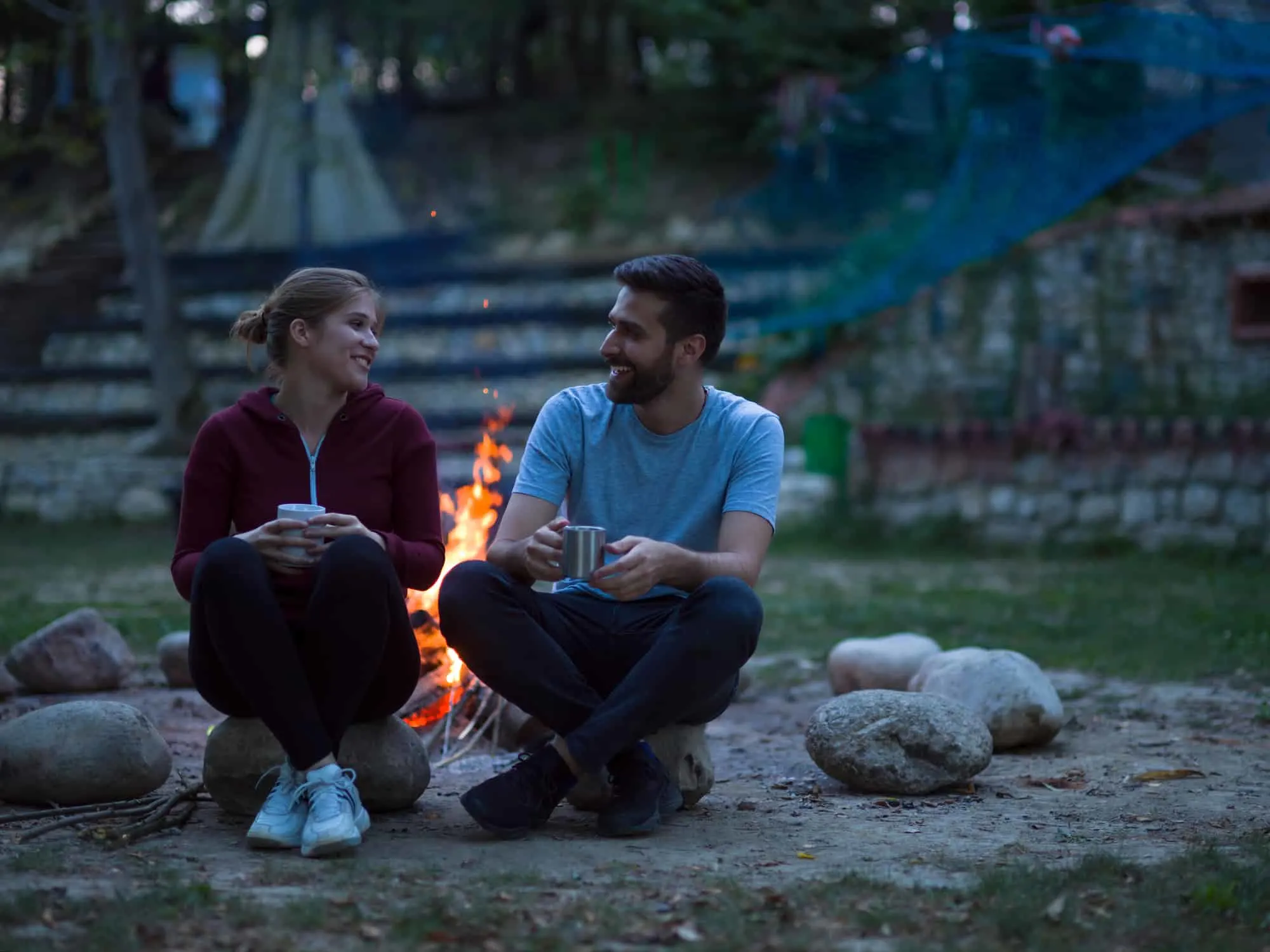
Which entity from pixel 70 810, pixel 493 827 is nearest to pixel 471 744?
pixel 493 827

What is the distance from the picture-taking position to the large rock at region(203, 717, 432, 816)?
11.5ft

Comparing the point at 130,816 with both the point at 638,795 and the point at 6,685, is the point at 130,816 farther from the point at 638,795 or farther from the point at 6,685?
the point at 6,685

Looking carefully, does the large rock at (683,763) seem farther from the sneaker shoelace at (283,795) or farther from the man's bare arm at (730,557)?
the sneaker shoelace at (283,795)

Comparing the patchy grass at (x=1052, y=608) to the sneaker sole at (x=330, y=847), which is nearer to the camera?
the sneaker sole at (x=330, y=847)

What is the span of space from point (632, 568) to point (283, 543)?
31.0 inches

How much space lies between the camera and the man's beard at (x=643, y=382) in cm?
361

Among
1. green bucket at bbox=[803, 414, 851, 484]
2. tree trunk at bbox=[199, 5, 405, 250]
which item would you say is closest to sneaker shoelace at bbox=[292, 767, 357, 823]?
green bucket at bbox=[803, 414, 851, 484]

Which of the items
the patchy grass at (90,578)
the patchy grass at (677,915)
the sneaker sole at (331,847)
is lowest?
the patchy grass at (90,578)

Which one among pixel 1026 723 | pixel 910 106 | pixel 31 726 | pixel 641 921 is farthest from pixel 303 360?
pixel 910 106

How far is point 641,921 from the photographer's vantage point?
2.65 metres

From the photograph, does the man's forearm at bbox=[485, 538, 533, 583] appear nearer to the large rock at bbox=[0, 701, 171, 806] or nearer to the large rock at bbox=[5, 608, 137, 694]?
the large rock at bbox=[0, 701, 171, 806]

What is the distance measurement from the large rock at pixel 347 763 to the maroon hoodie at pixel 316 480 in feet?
1.25

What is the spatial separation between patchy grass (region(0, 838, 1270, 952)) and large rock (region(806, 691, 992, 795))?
103cm

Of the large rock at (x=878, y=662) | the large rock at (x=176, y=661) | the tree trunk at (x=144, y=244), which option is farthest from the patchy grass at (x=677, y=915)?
the tree trunk at (x=144, y=244)
